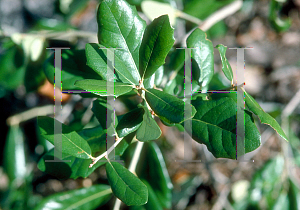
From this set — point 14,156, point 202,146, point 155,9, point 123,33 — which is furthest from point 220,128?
point 14,156

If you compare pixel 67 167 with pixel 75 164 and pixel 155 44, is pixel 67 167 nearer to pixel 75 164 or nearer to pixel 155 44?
pixel 75 164

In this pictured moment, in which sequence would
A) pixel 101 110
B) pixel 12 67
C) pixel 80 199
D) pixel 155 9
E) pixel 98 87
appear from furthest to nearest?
pixel 12 67 < pixel 155 9 < pixel 80 199 < pixel 101 110 < pixel 98 87

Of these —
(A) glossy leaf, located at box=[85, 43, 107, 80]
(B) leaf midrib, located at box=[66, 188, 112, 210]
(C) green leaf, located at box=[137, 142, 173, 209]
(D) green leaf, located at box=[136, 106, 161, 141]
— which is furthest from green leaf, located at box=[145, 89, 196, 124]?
(B) leaf midrib, located at box=[66, 188, 112, 210]

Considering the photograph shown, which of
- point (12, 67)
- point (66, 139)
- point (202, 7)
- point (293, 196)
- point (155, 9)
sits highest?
point (202, 7)

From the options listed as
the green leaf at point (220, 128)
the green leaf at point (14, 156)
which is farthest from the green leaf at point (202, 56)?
the green leaf at point (14, 156)

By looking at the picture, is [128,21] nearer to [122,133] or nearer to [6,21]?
[122,133]

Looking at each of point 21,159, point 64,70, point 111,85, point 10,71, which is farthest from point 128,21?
point 21,159

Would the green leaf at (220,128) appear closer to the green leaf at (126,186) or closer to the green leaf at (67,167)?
the green leaf at (126,186)

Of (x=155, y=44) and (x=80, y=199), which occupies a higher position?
(x=155, y=44)
